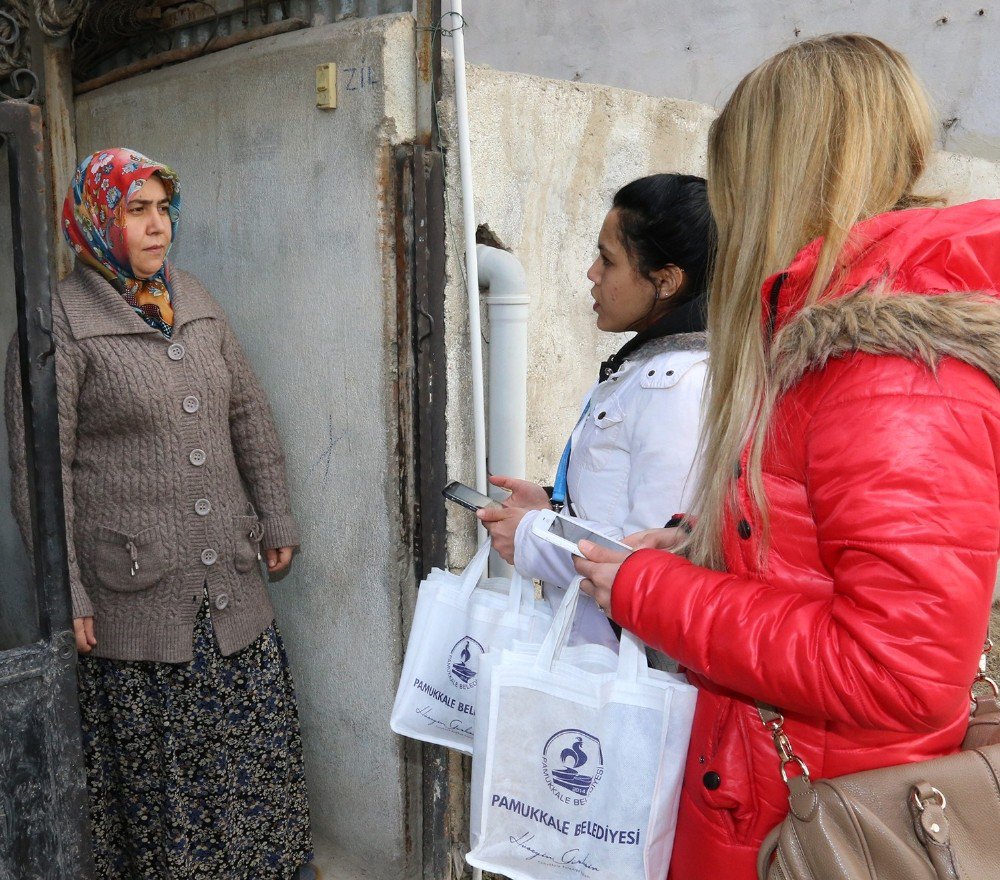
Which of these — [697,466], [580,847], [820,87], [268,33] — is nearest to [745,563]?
[697,466]

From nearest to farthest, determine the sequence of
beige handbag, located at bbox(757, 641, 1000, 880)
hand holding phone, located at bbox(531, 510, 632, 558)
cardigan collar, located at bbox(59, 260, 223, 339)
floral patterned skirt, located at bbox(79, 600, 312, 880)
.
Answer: beige handbag, located at bbox(757, 641, 1000, 880) → hand holding phone, located at bbox(531, 510, 632, 558) → cardigan collar, located at bbox(59, 260, 223, 339) → floral patterned skirt, located at bbox(79, 600, 312, 880)

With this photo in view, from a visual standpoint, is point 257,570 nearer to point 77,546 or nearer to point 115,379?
point 77,546

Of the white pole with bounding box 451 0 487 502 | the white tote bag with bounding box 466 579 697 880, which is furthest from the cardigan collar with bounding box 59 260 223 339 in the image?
the white tote bag with bounding box 466 579 697 880

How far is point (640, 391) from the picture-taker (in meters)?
2.02

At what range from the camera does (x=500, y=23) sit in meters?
6.80

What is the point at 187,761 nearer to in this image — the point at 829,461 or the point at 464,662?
the point at 464,662

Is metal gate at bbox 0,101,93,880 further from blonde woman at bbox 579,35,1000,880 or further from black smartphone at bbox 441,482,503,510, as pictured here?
blonde woman at bbox 579,35,1000,880

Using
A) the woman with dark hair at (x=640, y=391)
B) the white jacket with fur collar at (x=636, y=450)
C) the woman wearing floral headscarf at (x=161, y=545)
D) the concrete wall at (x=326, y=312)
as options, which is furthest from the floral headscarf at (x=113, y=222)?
the white jacket with fur collar at (x=636, y=450)

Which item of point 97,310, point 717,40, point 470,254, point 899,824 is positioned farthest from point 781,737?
point 717,40

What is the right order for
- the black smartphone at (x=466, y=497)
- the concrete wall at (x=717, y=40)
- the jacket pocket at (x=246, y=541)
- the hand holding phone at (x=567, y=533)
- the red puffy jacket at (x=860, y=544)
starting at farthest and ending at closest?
1. the concrete wall at (x=717, y=40)
2. the jacket pocket at (x=246, y=541)
3. the black smartphone at (x=466, y=497)
4. the hand holding phone at (x=567, y=533)
5. the red puffy jacket at (x=860, y=544)

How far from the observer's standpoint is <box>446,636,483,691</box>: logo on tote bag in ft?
6.22

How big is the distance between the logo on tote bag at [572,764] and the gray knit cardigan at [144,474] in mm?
1421

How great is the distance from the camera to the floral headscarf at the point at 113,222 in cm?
252

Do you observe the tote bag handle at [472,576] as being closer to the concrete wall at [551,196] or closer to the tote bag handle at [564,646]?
the tote bag handle at [564,646]
